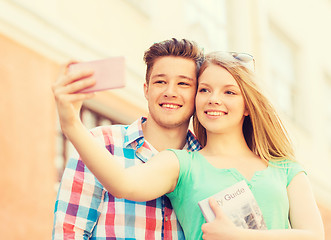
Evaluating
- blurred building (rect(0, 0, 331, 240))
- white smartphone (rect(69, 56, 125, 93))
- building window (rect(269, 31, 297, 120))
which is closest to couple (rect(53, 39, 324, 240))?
blurred building (rect(0, 0, 331, 240))

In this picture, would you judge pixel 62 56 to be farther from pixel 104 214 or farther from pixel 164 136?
pixel 104 214

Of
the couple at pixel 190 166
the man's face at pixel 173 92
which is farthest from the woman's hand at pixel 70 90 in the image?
the man's face at pixel 173 92

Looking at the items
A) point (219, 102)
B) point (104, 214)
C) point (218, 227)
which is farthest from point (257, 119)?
point (104, 214)

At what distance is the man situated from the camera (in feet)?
8.66

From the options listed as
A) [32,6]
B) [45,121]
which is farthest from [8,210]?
[32,6]

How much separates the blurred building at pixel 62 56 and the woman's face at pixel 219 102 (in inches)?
9.2

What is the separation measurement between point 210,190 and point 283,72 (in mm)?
10137

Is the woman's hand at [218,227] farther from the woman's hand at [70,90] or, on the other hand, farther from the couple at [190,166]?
the woman's hand at [70,90]

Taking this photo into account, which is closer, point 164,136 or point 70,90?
point 70,90

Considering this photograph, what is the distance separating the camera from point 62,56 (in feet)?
20.1

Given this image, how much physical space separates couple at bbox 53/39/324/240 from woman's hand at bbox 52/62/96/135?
273 mm

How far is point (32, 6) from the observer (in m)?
5.80

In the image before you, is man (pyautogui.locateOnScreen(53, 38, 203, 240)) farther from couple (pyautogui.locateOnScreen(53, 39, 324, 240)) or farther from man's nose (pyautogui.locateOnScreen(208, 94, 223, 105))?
man's nose (pyautogui.locateOnScreen(208, 94, 223, 105))

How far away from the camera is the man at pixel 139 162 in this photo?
104 inches
